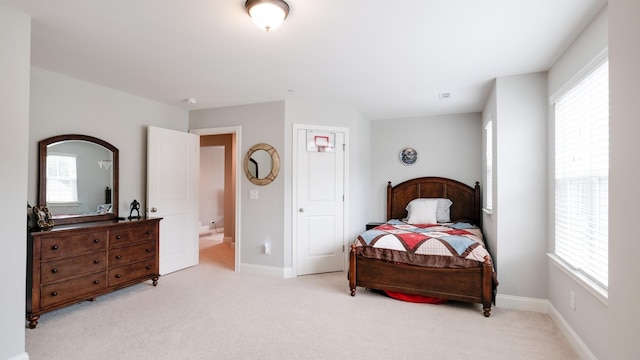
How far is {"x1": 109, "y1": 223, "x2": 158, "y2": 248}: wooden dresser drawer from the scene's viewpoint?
3518 millimetres

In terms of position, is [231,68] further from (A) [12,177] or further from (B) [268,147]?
(A) [12,177]

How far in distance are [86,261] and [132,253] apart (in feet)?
1.72

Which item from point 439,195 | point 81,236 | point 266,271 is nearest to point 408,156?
point 439,195

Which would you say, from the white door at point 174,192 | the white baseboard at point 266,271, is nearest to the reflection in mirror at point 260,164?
the white door at point 174,192

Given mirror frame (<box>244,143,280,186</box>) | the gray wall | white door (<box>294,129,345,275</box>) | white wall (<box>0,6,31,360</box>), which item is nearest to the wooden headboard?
the gray wall

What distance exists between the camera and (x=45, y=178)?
3.28 m

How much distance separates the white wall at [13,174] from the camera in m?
2.11

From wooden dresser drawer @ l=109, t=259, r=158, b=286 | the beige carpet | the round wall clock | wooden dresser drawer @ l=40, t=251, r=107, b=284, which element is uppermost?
the round wall clock

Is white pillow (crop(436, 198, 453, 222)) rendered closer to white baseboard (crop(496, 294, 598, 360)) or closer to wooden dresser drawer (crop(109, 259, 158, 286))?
white baseboard (crop(496, 294, 598, 360))

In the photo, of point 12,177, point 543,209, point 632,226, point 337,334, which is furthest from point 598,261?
point 12,177

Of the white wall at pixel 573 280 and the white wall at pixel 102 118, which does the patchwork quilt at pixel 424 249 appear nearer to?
the white wall at pixel 573 280

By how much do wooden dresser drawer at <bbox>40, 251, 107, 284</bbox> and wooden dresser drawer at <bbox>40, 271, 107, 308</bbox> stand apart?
0.05m

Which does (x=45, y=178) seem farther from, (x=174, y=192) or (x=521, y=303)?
(x=521, y=303)

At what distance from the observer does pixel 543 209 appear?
3162 mm
